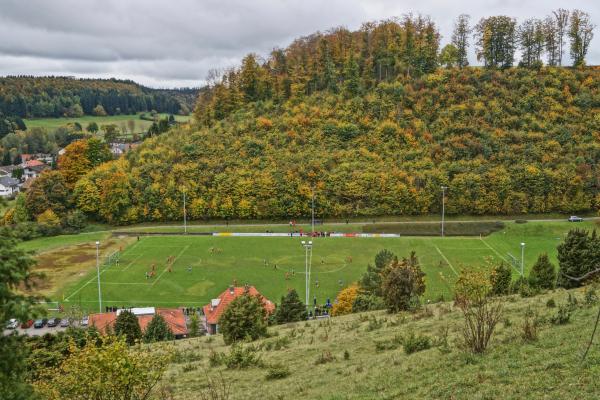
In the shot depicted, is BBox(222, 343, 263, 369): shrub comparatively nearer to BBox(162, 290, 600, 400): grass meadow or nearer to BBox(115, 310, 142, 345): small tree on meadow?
BBox(162, 290, 600, 400): grass meadow

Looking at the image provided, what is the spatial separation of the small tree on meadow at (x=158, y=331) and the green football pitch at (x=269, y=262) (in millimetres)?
9541

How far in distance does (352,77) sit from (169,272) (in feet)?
174

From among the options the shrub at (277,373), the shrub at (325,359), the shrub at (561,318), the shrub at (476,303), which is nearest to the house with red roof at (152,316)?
the shrub at (325,359)

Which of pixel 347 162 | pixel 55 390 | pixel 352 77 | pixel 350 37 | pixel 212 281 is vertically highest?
pixel 350 37

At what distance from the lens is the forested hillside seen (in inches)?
2844

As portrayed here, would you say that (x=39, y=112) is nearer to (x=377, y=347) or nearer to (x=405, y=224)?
(x=405, y=224)

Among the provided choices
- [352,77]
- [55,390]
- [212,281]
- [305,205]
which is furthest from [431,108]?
[55,390]

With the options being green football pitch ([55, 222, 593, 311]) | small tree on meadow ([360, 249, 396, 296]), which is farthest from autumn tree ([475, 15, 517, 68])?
small tree on meadow ([360, 249, 396, 296])

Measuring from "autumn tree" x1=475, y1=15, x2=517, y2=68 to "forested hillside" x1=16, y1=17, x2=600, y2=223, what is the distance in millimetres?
427

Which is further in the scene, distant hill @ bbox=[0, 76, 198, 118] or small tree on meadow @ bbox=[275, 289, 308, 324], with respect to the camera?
distant hill @ bbox=[0, 76, 198, 118]

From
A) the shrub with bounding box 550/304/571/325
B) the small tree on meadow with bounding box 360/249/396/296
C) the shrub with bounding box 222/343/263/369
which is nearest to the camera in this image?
the shrub with bounding box 550/304/571/325

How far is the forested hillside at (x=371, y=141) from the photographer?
72250 millimetres

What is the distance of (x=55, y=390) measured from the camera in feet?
41.5

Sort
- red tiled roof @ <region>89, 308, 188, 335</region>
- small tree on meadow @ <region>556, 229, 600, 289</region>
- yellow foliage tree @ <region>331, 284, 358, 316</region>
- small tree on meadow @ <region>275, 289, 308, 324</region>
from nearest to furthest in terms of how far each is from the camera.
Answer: small tree on meadow @ <region>556, 229, 600, 289</region>, small tree on meadow @ <region>275, 289, 308, 324</region>, yellow foliage tree @ <region>331, 284, 358, 316</region>, red tiled roof @ <region>89, 308, 188, 335</region>
